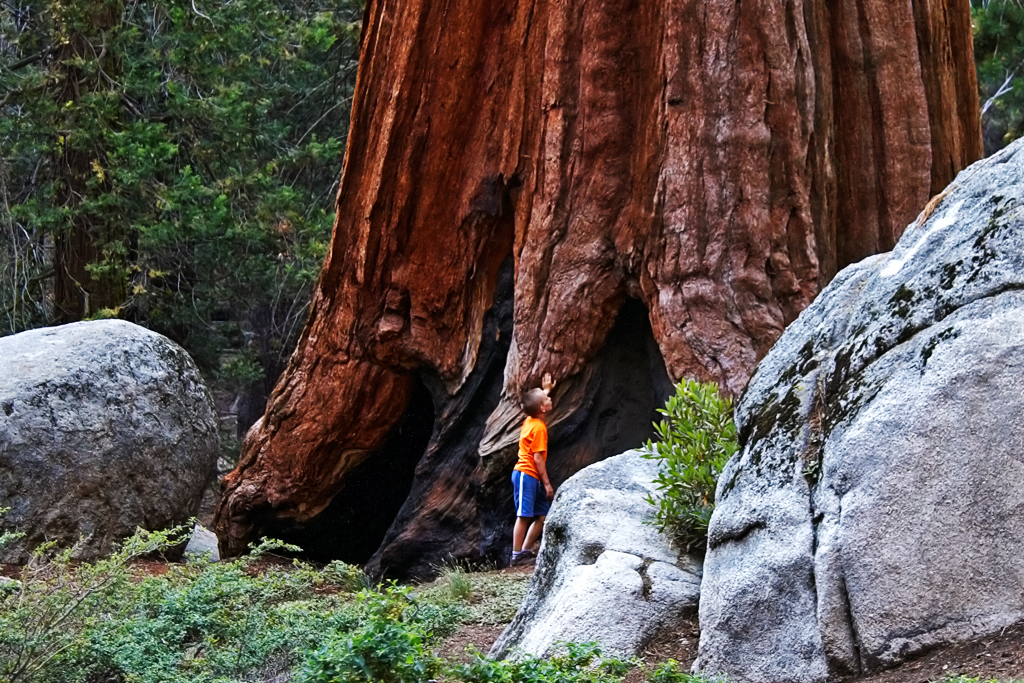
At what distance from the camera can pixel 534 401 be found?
905cm

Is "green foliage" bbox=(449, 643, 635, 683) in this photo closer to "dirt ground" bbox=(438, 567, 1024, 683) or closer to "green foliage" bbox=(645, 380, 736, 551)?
"dirt ground" bbox=(438, 567, 1024, 683)

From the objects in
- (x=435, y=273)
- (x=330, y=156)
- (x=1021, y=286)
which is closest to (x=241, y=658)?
(x=1021, y=286)

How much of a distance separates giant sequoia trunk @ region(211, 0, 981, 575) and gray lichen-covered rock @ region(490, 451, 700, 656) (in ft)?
7.47

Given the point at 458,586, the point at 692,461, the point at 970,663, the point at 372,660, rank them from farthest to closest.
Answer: the point at 458,586 < the point at 692,461 < the point at 372,660 < the point at 970,663

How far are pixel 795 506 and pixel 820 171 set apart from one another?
4.70 metres

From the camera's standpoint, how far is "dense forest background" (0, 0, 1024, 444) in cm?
1611

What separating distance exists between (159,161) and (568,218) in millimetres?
8933

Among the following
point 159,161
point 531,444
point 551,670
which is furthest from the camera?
point 159,161

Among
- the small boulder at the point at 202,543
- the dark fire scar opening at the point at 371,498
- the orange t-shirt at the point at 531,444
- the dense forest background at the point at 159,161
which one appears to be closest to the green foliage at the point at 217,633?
the orange t-shirt at the point at 531,444

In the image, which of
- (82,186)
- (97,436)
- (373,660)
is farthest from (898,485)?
(82,186)

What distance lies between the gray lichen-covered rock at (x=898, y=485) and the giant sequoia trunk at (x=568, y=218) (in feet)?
10.9

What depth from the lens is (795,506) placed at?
14.9 feet

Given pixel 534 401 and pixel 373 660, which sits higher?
pixel 534 401

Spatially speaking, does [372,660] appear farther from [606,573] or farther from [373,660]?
[606,573]
